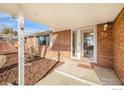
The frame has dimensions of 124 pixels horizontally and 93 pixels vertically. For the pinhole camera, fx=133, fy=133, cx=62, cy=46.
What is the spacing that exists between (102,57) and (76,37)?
2899mm

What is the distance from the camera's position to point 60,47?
1180 centimetres

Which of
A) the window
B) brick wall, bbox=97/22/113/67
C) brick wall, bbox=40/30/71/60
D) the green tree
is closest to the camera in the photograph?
brick wall, bbox=97/22/113/67

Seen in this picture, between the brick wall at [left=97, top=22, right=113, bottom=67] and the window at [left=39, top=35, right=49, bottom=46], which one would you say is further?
the window at [left=39, top=35, right=49, bottom=46]

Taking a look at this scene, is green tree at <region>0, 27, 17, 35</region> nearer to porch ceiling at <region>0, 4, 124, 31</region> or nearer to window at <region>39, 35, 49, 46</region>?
window at <region>39, 35, 49, 46</region>

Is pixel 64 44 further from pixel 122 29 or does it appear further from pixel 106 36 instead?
pixel 122 29

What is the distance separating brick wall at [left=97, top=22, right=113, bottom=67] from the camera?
24.2 ft

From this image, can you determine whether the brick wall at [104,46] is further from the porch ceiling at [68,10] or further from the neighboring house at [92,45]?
the porch ceiling at [68,10]

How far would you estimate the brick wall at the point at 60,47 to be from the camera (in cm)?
1075

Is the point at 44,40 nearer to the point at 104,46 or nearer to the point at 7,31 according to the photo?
the point at 7,31

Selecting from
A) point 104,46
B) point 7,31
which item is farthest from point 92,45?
point 7,31

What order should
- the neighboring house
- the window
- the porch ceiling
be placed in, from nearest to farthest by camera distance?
the porch ceiling < the neighboring house < the window

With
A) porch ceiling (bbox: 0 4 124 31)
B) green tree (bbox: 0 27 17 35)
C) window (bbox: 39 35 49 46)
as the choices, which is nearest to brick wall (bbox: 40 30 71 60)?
window (bbox: 39 35 49 46)

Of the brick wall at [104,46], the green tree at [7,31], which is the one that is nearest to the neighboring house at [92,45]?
the brick wall at [104,46]
